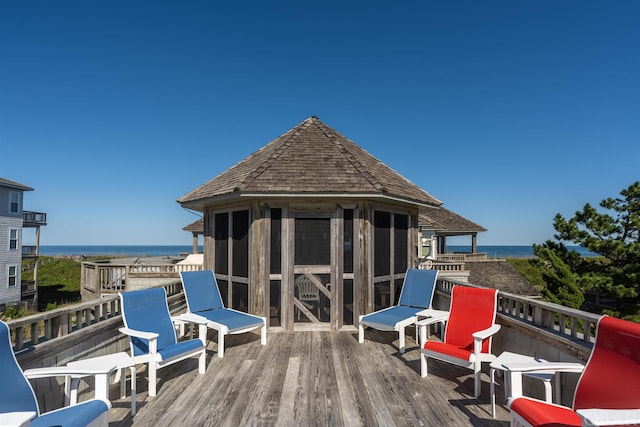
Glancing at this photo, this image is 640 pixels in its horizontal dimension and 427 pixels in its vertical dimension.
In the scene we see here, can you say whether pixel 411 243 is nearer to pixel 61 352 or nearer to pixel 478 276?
pixel 61 352

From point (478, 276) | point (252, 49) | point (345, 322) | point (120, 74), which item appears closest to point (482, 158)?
point (478, 276)

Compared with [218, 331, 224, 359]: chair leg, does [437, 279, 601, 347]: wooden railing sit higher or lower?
higher

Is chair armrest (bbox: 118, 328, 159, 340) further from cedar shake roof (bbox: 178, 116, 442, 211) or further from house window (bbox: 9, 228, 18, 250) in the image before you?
house window (bbox: 9, 228, 18, 250)

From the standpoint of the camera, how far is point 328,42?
12.0m

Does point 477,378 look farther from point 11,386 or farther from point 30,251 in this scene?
point 30,251

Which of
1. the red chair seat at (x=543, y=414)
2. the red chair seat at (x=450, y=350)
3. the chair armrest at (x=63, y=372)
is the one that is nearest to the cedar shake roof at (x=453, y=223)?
the red chair seat at (x=450, y=350)

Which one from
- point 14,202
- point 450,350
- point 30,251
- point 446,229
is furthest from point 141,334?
point 30,251

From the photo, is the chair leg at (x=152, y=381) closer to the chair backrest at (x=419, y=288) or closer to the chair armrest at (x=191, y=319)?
the chair armrest at (x=191, y=319)

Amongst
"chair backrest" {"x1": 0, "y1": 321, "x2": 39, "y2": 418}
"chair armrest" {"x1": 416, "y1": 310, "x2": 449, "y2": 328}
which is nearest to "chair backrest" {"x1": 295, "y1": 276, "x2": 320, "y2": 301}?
"chair armrest" {"x1": 416, "y1": 310, "x2": 449, "y2": 328}

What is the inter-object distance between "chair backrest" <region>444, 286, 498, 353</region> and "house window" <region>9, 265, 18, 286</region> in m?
23.0

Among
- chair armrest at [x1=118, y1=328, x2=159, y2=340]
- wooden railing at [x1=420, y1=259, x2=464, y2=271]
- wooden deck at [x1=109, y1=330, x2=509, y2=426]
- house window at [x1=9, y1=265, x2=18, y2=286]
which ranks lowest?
house window at [x1=9, y1=265, x2=18, y2=286]

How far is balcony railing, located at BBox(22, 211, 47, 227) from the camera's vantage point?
63.0 ft

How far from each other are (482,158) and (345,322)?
65.1 ft

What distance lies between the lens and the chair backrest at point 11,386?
1996 millimetres
